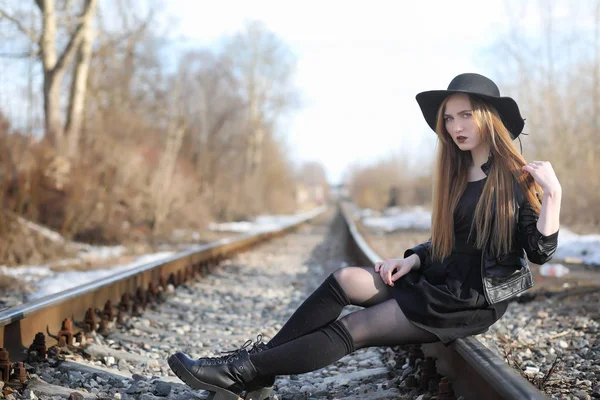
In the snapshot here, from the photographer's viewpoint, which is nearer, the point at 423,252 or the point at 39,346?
the point at 423,252

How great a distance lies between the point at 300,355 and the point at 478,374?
0.69 meters

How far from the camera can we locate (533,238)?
2.40 m

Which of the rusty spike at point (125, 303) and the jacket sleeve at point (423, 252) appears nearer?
the jacket sleeve at point (423, 252)

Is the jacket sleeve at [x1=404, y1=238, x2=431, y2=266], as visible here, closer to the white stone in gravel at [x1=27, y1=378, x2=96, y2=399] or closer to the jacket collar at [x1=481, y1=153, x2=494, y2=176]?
the jacket collar at [x1=481, y1=153, x2=494, y2=176]

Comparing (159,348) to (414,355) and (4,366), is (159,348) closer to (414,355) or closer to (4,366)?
(4,366)

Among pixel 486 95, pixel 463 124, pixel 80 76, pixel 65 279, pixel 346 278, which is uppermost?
pixel 80 76

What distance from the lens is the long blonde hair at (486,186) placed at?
2486 mm

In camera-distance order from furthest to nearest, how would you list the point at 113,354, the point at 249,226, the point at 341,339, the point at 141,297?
the point at 249,226, the point at 141,297, the point at 113,354, the point at 341,339

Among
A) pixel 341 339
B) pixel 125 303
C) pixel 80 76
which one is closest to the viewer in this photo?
pixel 341 339

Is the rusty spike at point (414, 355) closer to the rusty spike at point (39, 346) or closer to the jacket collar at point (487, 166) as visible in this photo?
the jacket collar at point (487, 166)

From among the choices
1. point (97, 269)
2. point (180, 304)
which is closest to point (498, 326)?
point (180, 304)

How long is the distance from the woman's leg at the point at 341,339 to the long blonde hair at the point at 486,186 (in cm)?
34

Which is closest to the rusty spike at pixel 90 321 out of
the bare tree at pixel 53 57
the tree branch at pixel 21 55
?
the bare tree at pixel 53 57

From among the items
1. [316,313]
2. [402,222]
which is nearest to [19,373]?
[316,313]
